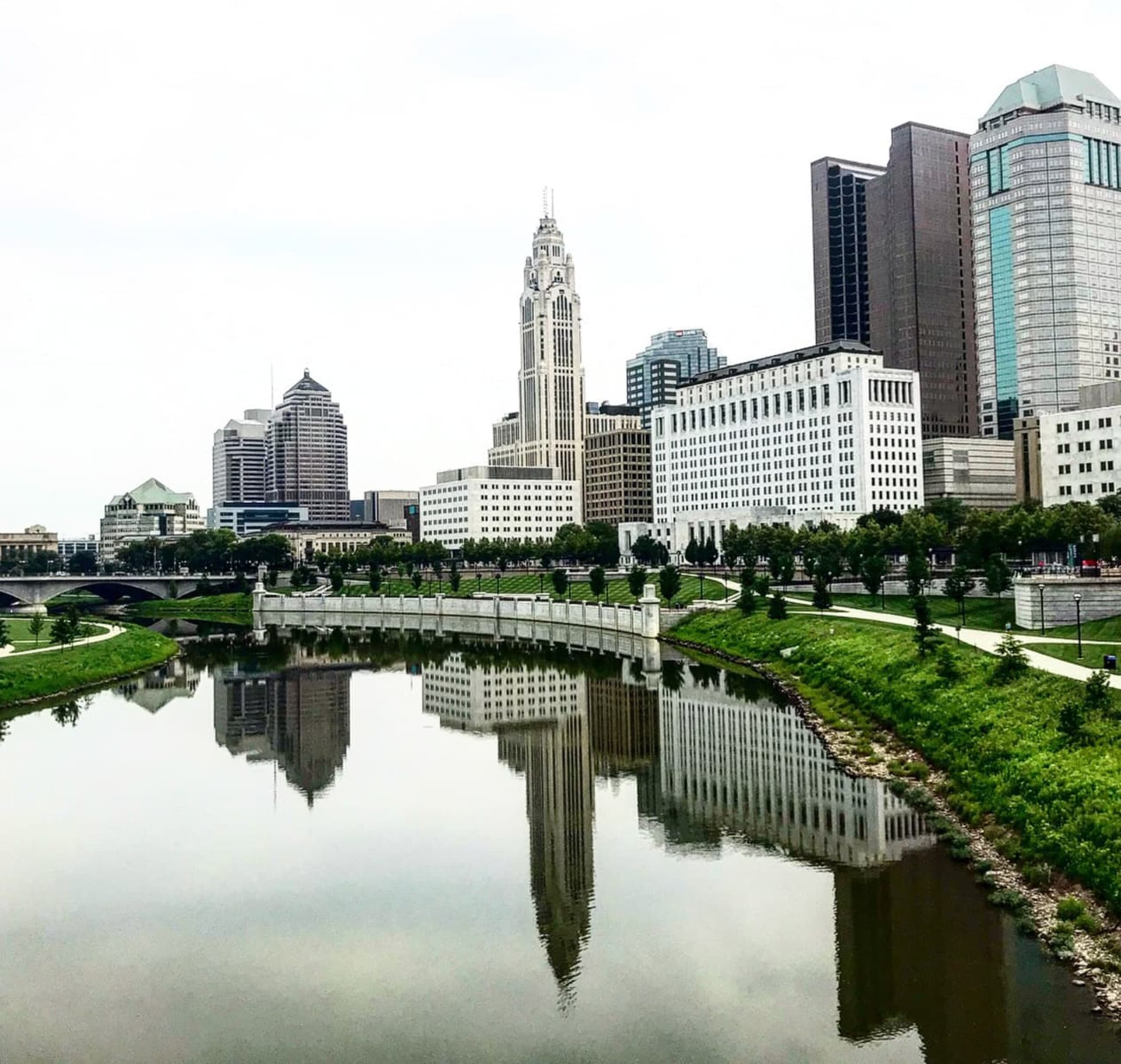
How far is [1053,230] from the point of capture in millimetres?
186000

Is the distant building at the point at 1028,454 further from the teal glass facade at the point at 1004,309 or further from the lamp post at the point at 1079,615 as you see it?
the lamp post at the point at 1079,615

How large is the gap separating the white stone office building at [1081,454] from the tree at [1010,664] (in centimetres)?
10102

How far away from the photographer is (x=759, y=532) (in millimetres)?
153125

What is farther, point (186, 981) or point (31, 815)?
point (31, 815)

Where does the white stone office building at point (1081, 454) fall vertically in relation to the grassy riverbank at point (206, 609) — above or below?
above

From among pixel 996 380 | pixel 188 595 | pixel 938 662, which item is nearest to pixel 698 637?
pixel 938 662

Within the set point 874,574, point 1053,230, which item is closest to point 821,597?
point 874,574

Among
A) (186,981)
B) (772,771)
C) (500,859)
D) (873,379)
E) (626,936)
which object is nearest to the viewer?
(186,981)

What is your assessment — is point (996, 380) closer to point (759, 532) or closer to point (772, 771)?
point (759, 532)

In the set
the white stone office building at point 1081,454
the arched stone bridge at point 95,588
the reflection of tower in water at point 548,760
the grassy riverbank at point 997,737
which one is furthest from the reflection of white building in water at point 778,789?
the arched stone bridge at point 95,588

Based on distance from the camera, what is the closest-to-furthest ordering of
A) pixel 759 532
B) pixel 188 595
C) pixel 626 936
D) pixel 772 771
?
pixel 626 936 < pixel 772 771 < pixel 759 532 < pixel 188 595

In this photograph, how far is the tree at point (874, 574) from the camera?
298ft

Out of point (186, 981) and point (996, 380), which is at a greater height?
point (996, 380)

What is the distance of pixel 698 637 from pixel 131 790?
55.4m
